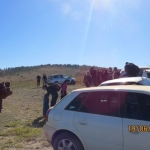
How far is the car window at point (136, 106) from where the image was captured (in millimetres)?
4105

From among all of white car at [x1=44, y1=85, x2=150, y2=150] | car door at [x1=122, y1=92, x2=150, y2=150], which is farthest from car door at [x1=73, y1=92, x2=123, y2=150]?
car door at [x1=122, y1=92, x2=150, y2=150]

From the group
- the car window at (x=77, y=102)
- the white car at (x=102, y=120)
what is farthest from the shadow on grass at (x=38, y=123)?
the car window at (x=77, y=102)

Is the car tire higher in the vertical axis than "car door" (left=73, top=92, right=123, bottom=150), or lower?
lower

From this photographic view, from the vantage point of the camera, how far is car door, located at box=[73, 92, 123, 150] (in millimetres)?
4277

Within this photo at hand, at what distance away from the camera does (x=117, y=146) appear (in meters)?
4.25

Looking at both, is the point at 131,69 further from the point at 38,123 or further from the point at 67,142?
the point at 67,142

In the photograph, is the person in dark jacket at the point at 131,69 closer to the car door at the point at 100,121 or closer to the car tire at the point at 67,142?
the car door at the point at 100,121

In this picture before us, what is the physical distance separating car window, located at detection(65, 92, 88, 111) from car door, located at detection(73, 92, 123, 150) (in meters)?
0.07

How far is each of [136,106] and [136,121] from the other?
280 millimetres

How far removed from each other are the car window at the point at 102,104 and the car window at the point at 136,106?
16cm

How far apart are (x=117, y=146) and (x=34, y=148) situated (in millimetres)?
2623

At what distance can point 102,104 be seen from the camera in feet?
15.2

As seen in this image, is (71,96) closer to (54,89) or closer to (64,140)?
(64,140)

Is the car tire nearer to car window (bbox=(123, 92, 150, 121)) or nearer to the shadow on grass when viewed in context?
car window (bbox=(123, 92, 150, 121))
